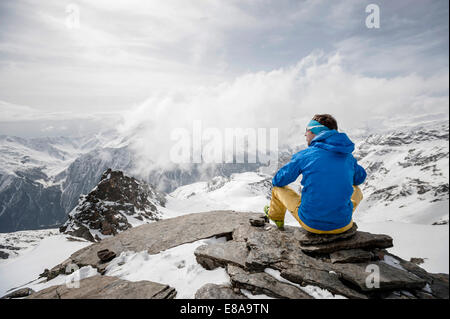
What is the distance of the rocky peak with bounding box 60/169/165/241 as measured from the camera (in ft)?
152

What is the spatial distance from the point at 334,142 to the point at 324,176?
0.80 meters

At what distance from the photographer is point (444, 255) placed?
3848 mm

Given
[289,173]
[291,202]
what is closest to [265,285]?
[291,202]

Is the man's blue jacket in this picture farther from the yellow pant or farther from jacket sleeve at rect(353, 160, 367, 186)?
jacket sleeve at rect(353, 160, 367, 186)

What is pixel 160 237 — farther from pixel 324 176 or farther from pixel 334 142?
pixel 334 142

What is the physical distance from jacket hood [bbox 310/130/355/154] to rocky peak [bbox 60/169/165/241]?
1851 inches

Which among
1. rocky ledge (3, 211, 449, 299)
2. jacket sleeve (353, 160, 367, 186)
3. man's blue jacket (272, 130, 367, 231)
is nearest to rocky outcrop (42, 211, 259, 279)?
rocky ledge (3, 211, 449, 299)

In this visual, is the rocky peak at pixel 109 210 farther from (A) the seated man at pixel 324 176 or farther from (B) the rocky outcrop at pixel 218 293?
(A) the seated man at pixel 324 176

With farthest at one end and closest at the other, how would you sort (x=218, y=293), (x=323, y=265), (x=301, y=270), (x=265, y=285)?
(x=323, y=265) < (x=301, y=270) < (x=265, y=285) < (x=218, y=293)

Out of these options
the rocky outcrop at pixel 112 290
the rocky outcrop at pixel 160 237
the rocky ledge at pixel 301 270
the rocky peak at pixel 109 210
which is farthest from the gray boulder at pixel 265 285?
the rocky peak at pixel 109 210

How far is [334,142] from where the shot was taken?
4.72 metres

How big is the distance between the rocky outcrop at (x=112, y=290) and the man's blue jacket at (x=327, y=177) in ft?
13.1


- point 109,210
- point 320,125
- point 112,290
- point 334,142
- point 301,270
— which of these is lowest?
point 109,210
